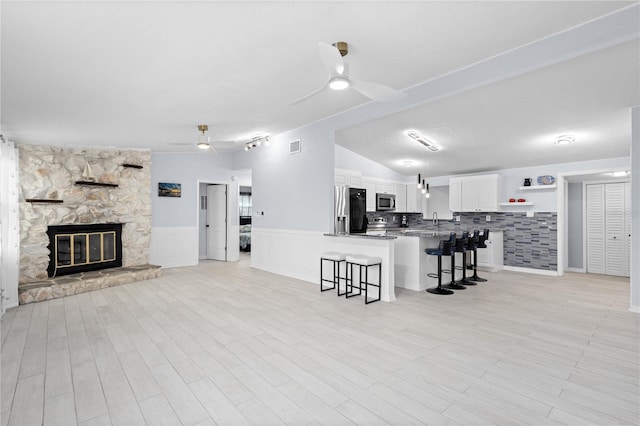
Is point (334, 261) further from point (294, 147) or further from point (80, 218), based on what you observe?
point (80, 218)

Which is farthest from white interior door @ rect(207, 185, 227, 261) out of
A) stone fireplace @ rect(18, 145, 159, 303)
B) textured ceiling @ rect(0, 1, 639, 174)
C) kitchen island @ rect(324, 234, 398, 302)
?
kitchen island @ rect(324, 234, 398, 302)

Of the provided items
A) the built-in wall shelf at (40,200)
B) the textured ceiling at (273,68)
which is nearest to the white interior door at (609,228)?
the textured ceiling at (273,68)

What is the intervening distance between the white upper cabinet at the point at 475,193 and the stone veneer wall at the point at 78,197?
6985 mm

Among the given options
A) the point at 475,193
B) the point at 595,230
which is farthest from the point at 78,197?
the point at 595,230

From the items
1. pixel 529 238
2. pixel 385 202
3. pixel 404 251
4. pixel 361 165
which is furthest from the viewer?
pixel 385 202

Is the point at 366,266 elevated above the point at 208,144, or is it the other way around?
the point at 208,144

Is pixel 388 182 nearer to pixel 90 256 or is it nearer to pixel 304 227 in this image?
pixel 304 227

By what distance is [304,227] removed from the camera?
6.04 m

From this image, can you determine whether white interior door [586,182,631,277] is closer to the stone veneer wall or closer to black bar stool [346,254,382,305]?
black bar stool [346,254,382,305]

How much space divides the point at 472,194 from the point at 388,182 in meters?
1.96

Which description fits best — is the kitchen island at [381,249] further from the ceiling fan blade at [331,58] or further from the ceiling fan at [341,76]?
the ceiling fan blade at [331,58]

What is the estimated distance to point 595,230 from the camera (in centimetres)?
691

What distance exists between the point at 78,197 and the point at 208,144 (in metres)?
2.75

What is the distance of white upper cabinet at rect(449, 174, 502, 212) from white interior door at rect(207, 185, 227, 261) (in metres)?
5.82
